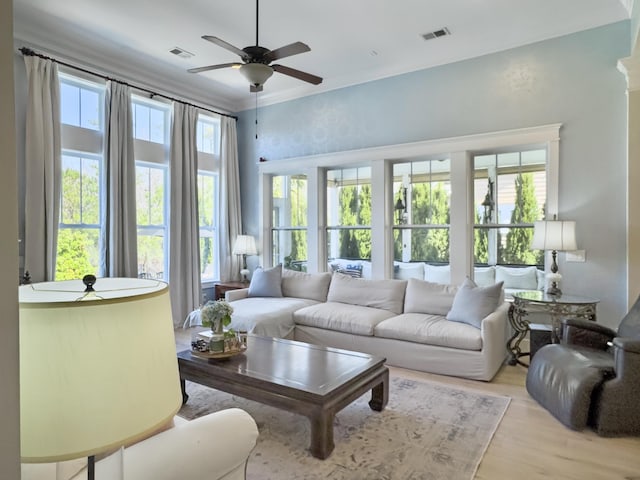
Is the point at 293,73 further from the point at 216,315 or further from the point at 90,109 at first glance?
the point at 90,109

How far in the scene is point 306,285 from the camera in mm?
5426

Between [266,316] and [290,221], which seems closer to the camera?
[266,316]

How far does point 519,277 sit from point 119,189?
494 cm

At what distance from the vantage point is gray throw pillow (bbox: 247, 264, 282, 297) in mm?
5402

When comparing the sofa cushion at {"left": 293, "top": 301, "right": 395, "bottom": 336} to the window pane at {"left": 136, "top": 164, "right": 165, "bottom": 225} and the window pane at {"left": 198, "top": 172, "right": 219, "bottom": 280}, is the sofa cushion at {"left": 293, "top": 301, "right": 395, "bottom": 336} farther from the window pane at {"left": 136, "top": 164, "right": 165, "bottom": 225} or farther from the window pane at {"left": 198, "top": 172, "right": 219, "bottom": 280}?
the window pane at {"left": 136, "top": 164, "right": 165, "bottom": 225}

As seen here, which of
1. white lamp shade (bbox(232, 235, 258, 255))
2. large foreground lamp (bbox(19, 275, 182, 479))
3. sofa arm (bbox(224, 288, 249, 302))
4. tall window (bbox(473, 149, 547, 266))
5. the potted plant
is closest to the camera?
large foreground lamp (bbox(19, 275, 182, 479))

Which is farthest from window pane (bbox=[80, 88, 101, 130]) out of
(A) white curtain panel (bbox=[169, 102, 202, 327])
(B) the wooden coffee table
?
(B) the wooden coffee table

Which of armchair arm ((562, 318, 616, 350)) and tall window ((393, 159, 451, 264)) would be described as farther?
tall window ((393, 159, 451, 264))

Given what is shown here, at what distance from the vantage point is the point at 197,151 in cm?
617

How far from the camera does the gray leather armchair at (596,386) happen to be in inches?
103

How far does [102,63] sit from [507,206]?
206 inches

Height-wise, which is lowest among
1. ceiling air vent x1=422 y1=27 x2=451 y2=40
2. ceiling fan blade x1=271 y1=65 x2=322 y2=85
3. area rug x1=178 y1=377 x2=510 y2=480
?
area rug x1=178 y1=377 x2=510 y2=480

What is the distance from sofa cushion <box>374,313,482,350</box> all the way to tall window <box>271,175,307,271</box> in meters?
2.49

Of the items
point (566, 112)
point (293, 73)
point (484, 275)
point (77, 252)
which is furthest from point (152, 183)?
point (566, 112)
